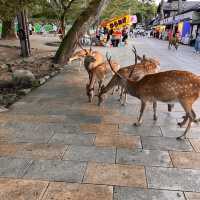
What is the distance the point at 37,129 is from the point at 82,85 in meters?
4.12

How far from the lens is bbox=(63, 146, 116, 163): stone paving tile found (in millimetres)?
4805

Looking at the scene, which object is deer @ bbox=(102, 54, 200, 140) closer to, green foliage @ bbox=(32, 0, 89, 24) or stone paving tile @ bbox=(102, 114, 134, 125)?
stone paving tile @ bbox=(102, 114, 134, 125)

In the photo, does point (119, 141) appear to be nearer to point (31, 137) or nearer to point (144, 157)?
point (144, 157)

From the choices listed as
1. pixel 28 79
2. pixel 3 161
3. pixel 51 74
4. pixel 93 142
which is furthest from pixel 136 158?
pixel 51 74

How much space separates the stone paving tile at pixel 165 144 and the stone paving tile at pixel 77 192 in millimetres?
1508

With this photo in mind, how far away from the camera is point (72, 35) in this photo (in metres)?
14.0

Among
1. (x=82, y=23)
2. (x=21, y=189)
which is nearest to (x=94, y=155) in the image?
(x=21, y=189)

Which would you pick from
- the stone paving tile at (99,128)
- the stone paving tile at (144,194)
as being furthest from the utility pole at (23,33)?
the stone paving tile at (144,194)

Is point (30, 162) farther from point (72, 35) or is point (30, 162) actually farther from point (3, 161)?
point (72, 35)

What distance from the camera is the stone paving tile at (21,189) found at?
3.84 meters

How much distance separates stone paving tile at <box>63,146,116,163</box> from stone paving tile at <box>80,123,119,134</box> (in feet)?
2.50

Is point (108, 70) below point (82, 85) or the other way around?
the other way around

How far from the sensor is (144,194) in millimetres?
3930

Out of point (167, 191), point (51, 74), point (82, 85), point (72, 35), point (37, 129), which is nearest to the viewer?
point (167, 191)
